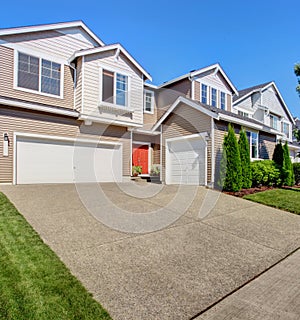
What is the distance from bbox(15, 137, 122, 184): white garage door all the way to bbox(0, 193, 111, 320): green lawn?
6.77 metres

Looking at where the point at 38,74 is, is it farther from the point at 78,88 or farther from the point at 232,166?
the point at 232,166

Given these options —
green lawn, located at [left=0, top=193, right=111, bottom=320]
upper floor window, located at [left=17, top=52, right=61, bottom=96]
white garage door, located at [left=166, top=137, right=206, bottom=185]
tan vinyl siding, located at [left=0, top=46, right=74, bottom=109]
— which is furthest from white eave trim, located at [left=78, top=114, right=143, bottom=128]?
green lawn, located at [left=0, top=193, right=111, bottom=320]

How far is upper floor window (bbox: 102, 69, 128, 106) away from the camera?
12609 millimetres

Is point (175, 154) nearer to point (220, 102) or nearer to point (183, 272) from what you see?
point (220, 102)

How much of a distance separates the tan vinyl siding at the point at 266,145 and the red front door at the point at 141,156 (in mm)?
7210

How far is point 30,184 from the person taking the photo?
34.2 ft

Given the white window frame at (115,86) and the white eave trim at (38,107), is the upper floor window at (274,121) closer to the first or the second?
the white window frame at (115,86)

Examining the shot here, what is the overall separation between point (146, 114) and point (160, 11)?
21.6ft

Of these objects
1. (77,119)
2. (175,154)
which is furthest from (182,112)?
(77,119)

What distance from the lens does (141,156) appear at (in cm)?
1636

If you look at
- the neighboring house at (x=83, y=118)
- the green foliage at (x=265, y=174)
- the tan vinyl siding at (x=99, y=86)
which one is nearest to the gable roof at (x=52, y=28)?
the neighboring house at (x=83, y=118)

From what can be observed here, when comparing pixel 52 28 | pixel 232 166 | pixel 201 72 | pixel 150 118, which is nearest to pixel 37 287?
pixel 232 166

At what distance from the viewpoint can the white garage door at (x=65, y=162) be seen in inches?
412

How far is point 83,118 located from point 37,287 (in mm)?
9611
